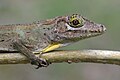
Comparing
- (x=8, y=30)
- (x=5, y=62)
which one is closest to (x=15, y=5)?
(x=8, y=30)

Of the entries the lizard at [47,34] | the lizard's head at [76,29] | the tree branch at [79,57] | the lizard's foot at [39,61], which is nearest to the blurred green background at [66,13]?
the lizard at [47,34]

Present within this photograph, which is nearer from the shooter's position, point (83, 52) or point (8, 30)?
point (83, 52)

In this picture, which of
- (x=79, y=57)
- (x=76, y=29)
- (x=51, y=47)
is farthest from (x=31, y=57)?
(x=76, y=29)

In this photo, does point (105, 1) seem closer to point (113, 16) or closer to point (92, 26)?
point (113, 16)

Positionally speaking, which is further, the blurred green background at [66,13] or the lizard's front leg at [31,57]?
the blurred green background at [66,13]

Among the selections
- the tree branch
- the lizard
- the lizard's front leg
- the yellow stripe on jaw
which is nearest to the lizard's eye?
the lizard

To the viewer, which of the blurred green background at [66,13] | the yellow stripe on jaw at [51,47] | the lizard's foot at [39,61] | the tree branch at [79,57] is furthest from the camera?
the blurred green background at [66,13]

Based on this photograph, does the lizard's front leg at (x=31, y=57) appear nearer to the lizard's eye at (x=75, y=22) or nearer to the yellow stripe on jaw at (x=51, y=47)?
the yellow stripe on jaw at (x=51, y=47)
